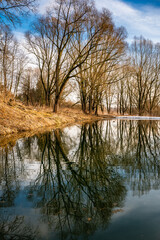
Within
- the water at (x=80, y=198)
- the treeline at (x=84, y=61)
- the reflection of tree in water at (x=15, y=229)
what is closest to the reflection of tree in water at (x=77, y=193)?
the water at (x=80, y=198)

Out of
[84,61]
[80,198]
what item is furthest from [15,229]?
[84,61]

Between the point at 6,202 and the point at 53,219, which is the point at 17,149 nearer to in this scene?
the point at 6,202

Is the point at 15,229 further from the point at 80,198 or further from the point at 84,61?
the point at 84,61

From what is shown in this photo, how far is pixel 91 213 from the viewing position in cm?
223

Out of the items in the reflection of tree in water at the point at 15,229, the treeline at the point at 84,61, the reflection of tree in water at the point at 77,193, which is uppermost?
the treeline at the point at 84,61

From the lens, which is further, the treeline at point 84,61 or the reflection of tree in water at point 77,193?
the treeline at point 84,61

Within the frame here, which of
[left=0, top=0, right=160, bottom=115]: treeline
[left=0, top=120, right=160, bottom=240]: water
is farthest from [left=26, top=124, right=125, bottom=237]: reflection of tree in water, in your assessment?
[left=0, top=0, right=160, bottom=115]: treeline

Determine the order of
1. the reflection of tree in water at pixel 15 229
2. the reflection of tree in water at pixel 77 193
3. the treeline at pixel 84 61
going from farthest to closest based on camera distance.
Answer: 1. the treeline at pixel 84 61
2. the reflection of tree in water at pixel 77 193
3. the reflection of tree in water at pixel 15 229

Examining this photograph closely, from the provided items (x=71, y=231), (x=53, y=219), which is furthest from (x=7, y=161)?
(x=71, y=231)

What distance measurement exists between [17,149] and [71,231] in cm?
424

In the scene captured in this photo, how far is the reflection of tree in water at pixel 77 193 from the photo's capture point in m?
2.07

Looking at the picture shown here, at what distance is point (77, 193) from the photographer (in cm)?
272

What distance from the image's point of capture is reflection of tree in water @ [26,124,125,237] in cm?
207

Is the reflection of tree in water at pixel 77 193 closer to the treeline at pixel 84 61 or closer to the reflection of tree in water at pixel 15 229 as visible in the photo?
the reflection of tree in water at pixel 15 229
